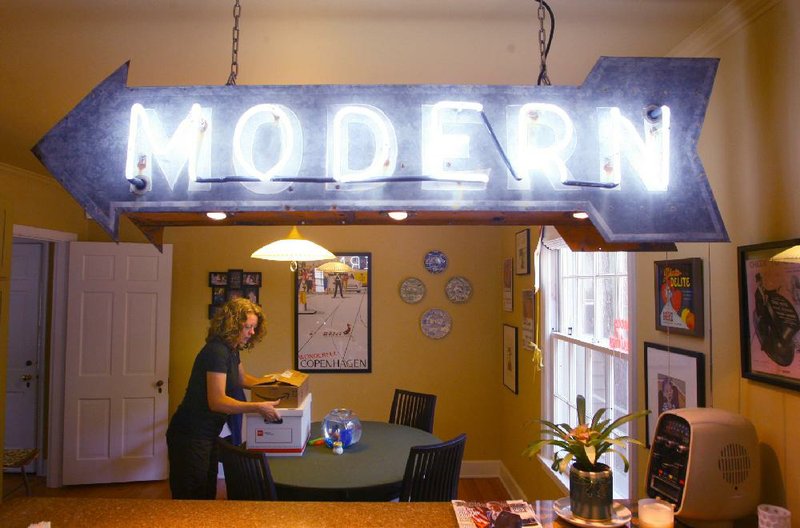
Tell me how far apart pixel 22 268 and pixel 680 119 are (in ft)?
17.0

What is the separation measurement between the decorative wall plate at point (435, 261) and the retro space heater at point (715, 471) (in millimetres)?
3199

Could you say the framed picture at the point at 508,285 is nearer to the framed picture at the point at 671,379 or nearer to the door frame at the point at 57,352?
the framed picture at the point at 671,379

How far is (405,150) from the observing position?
1.22m

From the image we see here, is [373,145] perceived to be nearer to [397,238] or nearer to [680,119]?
[680,119]

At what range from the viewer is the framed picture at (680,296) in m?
1.89

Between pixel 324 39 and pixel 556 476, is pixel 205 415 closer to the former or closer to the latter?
pixel 324 39

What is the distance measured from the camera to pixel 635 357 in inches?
90.0

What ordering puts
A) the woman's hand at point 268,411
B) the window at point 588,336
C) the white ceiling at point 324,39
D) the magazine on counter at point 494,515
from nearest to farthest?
the magazine on counter at point 494,515 → the white ceiling at point 324,39 → the window at point 588,336 → the woman's hand at point 268,411

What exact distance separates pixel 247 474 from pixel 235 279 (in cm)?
259

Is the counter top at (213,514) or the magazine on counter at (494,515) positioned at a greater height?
the magazine on counter at (494,515)

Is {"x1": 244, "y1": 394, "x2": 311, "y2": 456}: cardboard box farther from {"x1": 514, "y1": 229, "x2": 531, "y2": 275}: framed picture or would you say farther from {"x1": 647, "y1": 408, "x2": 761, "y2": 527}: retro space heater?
{"x1": 514, "y1": 229, "x2": 531, "y2": 275}: framed picture

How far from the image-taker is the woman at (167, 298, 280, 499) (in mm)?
2619

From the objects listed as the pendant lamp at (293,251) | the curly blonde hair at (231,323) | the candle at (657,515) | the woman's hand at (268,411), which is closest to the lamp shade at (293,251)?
the pendant lamp at (293,251)

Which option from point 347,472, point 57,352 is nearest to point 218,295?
point 57,352
